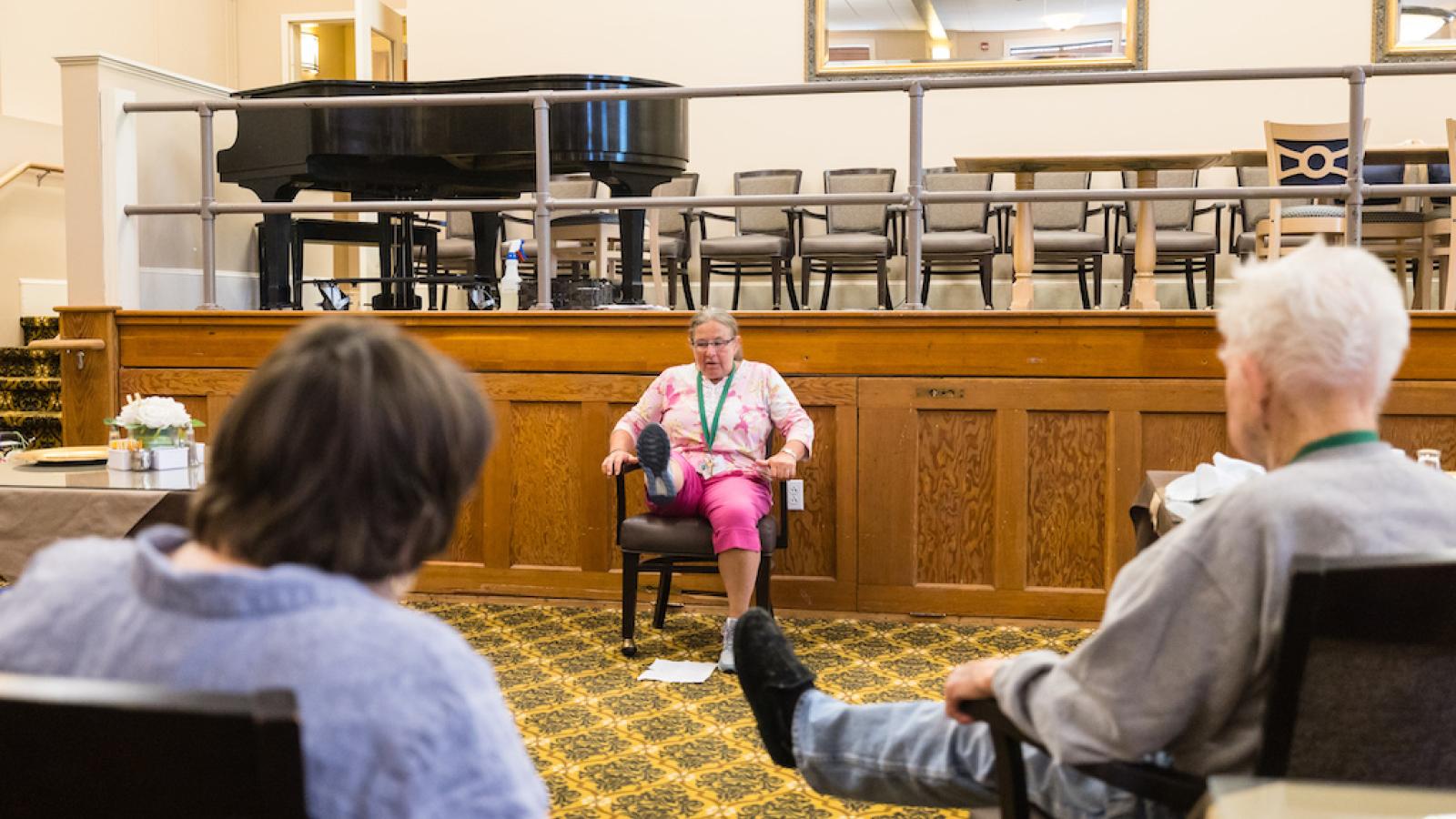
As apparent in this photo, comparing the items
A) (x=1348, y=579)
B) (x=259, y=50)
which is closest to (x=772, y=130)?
(x=259, y=50)

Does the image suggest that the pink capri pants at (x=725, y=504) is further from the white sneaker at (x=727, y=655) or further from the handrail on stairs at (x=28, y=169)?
the handrail on stairs at (x=28, y=169)

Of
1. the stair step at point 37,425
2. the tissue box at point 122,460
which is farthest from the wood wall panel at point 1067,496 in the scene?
the stair step at point 37,425

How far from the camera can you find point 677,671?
3.83 m

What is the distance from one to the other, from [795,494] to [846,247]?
2.75 meters

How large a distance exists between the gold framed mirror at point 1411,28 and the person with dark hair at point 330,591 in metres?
7.94

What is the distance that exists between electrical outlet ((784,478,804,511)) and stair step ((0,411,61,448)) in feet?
15.1

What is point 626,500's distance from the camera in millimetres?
4723

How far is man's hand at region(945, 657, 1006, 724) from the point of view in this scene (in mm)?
1610

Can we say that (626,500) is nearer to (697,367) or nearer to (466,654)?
(697,367)

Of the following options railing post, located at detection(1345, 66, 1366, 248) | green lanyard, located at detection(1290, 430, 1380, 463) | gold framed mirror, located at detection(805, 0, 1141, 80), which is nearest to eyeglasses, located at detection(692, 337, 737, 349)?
railing post, located at detection(1345, 66, 1366, 248)

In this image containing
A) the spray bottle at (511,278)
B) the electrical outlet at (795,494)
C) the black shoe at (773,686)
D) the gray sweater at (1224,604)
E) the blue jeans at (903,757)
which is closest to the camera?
the gray sweater at (1224,604)

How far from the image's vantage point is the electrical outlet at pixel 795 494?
4465 millimetres

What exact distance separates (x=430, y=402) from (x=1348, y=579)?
0.88 m

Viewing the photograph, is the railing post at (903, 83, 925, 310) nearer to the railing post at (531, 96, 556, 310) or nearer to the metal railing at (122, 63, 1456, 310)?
the metal railing at (122, 63, 1456, 310)
